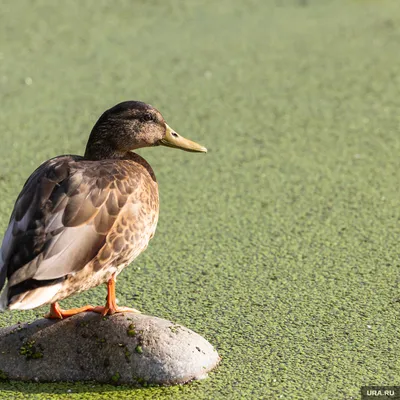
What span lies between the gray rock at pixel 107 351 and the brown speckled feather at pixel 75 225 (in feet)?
0.47

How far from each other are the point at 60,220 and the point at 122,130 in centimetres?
50

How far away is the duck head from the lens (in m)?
2.69

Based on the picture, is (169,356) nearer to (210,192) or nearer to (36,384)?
(36,384)

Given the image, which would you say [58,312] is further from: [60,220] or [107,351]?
[60,220]

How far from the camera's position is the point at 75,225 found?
2.29 meters

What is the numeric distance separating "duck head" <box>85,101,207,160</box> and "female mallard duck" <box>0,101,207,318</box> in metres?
0.05

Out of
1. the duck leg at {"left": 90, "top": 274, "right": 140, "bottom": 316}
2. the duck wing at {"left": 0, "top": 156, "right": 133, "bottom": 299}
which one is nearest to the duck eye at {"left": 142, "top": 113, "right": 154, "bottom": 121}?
the duck wing at {"left": 0, "top": 156, "right": 133, "bottom": 299}

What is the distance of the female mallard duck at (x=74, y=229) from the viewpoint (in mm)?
2186

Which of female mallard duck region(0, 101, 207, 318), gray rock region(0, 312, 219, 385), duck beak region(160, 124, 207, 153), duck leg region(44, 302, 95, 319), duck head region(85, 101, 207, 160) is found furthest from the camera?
duck beak region(160, 124, 207, 153)

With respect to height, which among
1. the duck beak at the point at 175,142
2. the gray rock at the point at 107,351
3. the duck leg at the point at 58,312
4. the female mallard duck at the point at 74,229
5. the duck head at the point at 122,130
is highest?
the duck head at the point at 122,130

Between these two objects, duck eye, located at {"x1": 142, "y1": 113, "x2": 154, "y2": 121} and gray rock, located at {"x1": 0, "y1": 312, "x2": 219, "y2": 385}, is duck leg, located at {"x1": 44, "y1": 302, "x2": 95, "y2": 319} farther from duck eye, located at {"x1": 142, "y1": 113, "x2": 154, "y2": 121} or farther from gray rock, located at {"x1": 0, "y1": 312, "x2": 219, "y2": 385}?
duck eye, located at {"x1": 142, "y1": 113, "x2": 154, "y2": 121}

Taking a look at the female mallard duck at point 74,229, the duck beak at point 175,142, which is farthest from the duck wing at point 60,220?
the duck beak at point 175,142

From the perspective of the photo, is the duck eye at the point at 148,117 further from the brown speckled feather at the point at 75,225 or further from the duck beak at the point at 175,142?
the brown speckled feather at the point at 75,225

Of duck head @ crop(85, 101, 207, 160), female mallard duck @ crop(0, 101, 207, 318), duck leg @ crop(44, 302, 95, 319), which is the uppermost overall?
duck head @ crop(85, 101, 207, 160)
